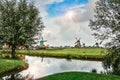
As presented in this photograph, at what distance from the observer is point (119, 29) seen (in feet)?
160

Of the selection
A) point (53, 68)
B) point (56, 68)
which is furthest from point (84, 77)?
point (53, 68)

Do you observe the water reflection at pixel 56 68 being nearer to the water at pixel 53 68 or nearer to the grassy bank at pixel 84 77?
the water at pixel 53 68

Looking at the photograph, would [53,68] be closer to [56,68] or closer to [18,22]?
[56,68]

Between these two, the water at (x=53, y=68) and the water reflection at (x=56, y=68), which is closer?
the water at (x=53, y=68)

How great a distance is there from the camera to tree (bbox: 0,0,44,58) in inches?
3187

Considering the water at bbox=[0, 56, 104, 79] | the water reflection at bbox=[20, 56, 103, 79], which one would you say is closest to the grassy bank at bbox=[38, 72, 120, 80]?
the water at bbox=[0, 56, 104, 79]

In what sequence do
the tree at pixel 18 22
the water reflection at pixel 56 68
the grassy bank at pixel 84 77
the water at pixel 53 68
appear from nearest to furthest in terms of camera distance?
the grassy bank at pixel 84 77 → the water at pixel 53 68 → the water reflection at pixel 56 68 → the tree at pixel 18 22

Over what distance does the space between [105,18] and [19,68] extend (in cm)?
2260

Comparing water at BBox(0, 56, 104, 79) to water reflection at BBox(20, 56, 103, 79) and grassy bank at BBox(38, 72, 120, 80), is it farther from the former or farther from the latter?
grassy bank at BBox(38, 72, 120, 80)

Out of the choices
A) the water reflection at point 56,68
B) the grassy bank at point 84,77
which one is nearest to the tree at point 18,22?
the water reflection at point 56,68

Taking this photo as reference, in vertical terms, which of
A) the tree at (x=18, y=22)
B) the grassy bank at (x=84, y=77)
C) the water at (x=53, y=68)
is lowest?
the water at (x=53, y=68)

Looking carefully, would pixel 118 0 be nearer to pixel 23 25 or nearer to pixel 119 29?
pixel 119 29

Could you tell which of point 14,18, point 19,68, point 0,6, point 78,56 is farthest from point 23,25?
point 78,56

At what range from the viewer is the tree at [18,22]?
80938 mm
